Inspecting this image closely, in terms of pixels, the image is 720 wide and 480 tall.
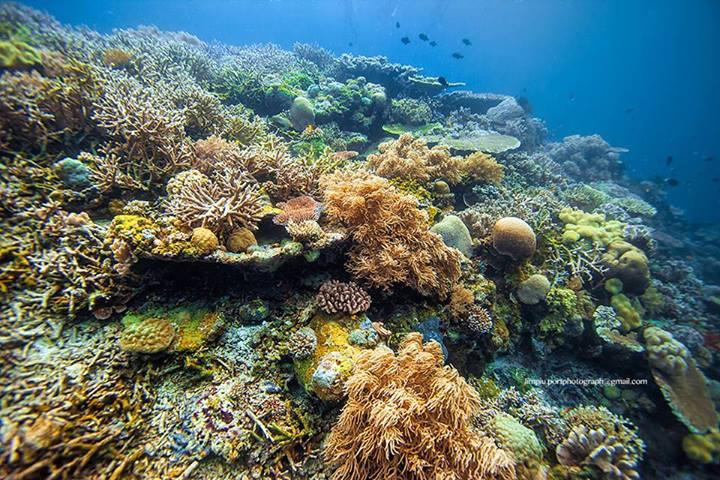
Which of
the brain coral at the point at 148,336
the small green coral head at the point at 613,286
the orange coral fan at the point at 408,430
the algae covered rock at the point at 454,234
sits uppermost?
the small green coral head at the point at 613,286

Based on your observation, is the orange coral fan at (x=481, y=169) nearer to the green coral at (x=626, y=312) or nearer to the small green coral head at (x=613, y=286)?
the small green coral head at (x=613, y=286)

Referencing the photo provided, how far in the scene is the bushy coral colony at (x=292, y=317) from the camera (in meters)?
2.65

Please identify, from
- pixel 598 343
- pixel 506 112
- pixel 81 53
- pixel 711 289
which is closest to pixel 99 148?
pixel 81 53

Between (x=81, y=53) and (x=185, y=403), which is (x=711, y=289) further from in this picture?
(x=81, y=53)

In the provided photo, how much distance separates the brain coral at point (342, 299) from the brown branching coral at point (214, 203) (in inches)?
51.9

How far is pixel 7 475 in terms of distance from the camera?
2.06 meters

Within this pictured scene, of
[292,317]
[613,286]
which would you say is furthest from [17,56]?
[613,286]

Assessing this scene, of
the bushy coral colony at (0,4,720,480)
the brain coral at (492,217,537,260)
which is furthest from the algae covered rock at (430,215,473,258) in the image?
the brain coral at (492,217,537,260)

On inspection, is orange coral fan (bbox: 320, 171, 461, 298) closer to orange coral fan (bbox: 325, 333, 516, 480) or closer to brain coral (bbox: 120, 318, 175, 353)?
orange coral fan (bbox: 325, 333, 516, 480)

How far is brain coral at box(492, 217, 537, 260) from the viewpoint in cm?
529

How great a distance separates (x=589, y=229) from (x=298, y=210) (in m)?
6.94

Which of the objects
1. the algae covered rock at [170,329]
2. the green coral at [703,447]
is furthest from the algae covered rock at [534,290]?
the algae covered rock at [170,329]

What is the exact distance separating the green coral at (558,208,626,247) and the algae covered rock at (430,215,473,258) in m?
3.06

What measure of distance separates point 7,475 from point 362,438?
2659 mm
